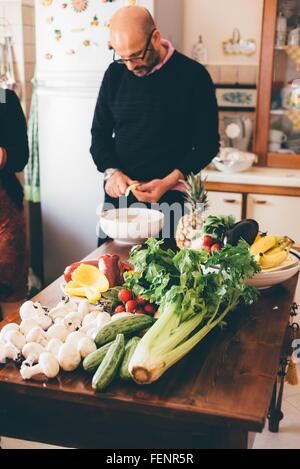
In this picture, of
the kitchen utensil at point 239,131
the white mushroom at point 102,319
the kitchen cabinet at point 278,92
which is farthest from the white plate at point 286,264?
the kitchen utensil at point 239,131

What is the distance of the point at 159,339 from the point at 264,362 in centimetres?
27

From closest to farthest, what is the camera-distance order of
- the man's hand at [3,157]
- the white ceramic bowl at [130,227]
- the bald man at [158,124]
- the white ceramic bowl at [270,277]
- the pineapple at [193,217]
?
the white ceramic bowl at [270,277] → the pineapple at [193,217] → the white ceramic bowl at [130,227] → the bald man at [158,124] → the man's hand at [3,157]

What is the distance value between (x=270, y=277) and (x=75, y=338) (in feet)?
2.39

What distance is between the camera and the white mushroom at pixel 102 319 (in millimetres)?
1586

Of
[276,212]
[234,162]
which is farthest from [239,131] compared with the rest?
[276,212]

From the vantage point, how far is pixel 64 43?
12.1ft

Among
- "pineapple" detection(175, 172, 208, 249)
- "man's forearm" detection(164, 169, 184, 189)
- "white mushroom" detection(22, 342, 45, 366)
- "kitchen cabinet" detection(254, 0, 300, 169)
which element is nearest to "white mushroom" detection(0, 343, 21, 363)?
"white mushroom" detection(22, 342, 45, 366)

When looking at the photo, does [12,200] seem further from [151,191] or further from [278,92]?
[278,92]

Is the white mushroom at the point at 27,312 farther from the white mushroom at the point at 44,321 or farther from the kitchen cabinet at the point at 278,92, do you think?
the kitchen cabinet at the point at 278,92

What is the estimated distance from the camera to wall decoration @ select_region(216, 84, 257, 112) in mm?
3990

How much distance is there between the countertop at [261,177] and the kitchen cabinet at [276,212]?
8 cm

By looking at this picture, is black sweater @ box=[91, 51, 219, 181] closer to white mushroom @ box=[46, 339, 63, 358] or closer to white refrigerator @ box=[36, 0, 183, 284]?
white refrigerator @ box=[36, 0, 183, 284]

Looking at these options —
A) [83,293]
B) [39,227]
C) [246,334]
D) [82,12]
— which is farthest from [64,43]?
[246,334]
